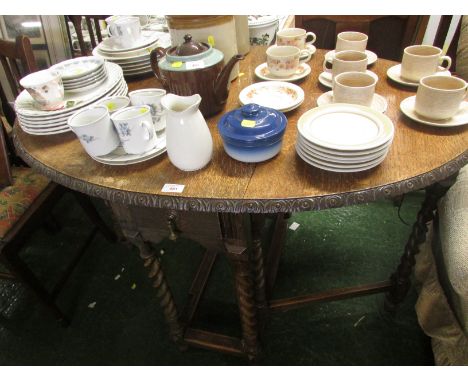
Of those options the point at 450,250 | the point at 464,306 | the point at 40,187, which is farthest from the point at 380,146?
the point at 40,187

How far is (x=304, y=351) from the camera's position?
47.5 inches

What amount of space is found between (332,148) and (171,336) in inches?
35.6

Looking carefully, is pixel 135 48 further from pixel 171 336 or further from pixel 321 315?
pixel 321 315

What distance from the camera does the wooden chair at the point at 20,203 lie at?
1.11 metres

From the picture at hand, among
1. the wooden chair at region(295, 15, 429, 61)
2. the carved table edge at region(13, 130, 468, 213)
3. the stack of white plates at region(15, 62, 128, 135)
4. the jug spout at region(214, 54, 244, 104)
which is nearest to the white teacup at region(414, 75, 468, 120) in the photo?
the carved table edge at region(13, 130, 468, 213)

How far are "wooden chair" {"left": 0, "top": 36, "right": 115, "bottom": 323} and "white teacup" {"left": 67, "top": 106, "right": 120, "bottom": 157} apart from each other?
0.49 m

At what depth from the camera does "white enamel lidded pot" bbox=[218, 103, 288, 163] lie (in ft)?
2.23

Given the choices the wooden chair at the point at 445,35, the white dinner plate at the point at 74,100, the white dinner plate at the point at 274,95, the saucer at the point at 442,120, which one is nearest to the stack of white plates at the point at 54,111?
the white dinner plate at the point at 74,100

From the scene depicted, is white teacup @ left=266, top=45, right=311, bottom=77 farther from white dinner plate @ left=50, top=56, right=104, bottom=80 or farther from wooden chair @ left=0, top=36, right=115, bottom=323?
wooden chair @ left=0, top=36, right=115, bottom=323

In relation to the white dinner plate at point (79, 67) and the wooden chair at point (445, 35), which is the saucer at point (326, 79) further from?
the wooden chair at point (445, 35)

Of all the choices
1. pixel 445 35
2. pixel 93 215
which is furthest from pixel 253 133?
pixel 445 35

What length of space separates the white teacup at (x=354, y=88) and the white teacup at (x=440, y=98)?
0.10 meters

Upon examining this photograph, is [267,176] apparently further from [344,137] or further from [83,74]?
[83,74]

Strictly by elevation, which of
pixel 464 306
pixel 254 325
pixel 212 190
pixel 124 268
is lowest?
pixel 124 268
